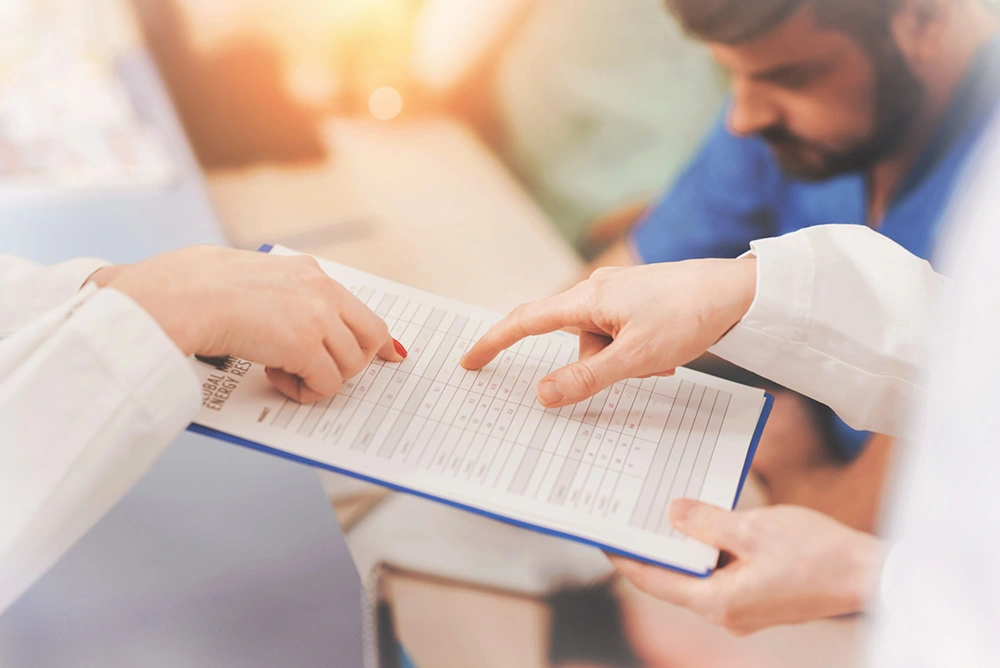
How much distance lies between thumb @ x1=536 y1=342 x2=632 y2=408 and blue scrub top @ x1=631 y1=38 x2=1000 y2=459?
0.40 metres

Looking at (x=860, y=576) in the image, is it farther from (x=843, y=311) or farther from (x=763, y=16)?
(x=763, y=16)

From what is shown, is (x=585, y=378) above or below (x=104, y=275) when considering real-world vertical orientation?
below

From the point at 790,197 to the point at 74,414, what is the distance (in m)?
0.89

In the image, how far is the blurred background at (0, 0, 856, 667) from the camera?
3.72 ft

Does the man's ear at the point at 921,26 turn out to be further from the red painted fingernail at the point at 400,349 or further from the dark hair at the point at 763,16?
the red painted fingernail at the point at 400,349

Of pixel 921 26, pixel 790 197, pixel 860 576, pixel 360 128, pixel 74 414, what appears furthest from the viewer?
pixel 360 128

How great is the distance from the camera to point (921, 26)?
36.8 inches

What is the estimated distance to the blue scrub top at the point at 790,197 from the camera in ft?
2.97

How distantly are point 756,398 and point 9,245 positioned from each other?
3.03ft

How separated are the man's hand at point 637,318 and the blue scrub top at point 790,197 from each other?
0.35 meters

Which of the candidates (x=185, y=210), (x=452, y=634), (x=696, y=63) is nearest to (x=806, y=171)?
(x=696, y=63)

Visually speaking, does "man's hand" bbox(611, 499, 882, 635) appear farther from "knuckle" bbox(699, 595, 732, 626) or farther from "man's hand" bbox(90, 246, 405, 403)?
"man's hand" bbox(90, 246, 405, 403)

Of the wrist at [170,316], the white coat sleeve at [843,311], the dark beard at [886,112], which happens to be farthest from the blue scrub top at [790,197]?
the wrist at [170,316]

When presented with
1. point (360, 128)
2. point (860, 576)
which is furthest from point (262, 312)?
point (360, 128)
